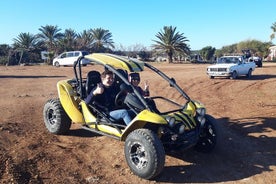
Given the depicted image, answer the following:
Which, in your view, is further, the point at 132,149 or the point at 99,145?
the point at 99,145

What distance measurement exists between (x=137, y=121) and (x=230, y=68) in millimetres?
16928

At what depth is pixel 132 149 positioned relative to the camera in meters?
5.45

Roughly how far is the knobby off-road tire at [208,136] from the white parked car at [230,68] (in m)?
15.6

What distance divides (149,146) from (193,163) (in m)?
1.20

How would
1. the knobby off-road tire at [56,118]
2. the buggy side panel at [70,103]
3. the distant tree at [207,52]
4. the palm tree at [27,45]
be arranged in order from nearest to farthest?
1. the buggy side panel at [70,103]
2. the knobby off-road tire at [56,118]
3. the palm tree at [27,45]
4. the distant tree at [207,52]

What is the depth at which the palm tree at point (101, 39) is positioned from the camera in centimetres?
5666

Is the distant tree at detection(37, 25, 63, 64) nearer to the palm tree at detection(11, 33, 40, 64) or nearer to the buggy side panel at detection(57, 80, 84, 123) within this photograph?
the palm tree at detection(11, 33, 40, 64)

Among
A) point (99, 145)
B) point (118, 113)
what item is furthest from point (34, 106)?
point (118, 113)

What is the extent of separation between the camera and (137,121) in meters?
5.50

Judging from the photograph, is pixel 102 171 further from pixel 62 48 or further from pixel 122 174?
pixel 62 48

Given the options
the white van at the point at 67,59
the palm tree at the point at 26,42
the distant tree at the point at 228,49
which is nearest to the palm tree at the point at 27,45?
the palm tree at the point at 26,42

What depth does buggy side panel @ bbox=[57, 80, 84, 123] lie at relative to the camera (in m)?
6.92

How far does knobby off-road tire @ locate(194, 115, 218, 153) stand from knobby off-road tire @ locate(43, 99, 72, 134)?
2.89m

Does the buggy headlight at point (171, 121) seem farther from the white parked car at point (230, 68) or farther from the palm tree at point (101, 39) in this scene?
the palm tree at point (101, 39)
